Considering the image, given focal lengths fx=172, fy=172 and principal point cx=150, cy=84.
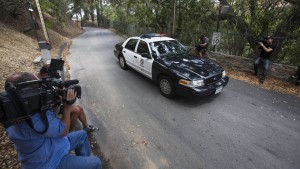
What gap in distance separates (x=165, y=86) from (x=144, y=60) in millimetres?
1218

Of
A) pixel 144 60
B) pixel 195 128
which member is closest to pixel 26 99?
pixel 195 128

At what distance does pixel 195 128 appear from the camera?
3.62 meters

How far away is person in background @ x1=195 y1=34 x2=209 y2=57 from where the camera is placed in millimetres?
7805

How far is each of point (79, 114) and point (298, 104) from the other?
5.38m

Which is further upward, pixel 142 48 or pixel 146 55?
pixel 142 48

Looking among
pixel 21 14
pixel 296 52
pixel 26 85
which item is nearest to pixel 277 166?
pixel 26 85

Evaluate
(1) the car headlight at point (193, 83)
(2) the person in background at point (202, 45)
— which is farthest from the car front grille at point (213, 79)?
(2) the person in background at point (202, 45)

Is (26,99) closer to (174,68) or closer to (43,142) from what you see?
(43,142)

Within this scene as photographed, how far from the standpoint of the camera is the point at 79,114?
10.2 ft

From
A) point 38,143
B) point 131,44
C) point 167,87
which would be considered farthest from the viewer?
point 131,44

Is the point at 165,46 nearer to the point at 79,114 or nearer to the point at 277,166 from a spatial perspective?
the point at 79,114

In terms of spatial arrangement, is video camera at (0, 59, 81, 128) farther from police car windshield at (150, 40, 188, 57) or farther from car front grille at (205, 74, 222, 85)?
police car windshield at (150, 40, 188, 57)

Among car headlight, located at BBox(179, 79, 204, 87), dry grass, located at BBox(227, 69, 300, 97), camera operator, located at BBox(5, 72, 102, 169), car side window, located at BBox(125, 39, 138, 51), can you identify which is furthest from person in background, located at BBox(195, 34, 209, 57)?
camera operator, located at BBox(5, 72, 102, 169)

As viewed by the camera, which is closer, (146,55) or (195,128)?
(195,128)
